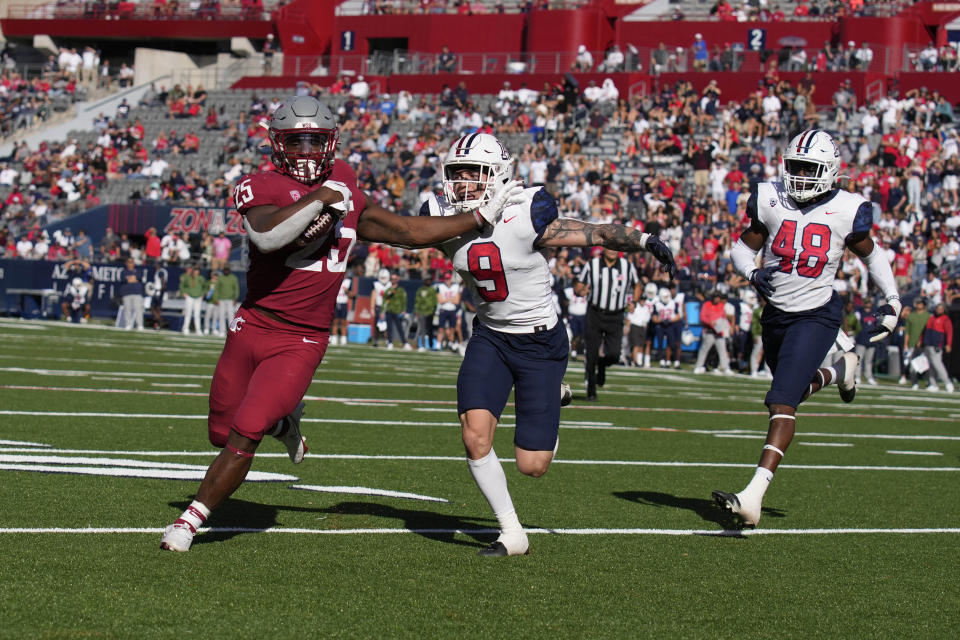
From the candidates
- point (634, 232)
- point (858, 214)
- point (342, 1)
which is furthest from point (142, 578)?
point (342, 1)

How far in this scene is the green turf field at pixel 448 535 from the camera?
168 inches

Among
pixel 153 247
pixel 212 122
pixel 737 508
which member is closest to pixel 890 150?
pixel 153 247

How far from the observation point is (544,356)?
5.74 metres

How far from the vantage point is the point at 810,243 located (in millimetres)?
6902

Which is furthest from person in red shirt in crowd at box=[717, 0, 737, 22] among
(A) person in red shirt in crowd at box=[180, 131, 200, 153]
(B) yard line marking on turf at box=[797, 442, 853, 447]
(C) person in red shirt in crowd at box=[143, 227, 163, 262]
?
(B) yard line marking on turf at box=[797, 442, 853, 447]

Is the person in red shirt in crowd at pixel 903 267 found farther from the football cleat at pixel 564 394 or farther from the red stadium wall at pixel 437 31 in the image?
the red stadium wall at pixel 437 31

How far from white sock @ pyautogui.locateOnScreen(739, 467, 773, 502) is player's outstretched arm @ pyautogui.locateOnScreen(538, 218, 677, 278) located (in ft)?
4.03

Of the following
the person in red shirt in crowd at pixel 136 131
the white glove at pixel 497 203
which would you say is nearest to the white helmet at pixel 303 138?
the white glove at pixel 497 203

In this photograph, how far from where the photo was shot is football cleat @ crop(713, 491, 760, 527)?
19.9 ft

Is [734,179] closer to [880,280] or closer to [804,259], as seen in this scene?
[880,280]

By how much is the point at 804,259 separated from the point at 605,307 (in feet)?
23.1

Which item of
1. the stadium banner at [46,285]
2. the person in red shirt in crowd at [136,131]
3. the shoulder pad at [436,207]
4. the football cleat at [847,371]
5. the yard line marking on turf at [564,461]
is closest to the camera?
the shoulder pad at [436,207]

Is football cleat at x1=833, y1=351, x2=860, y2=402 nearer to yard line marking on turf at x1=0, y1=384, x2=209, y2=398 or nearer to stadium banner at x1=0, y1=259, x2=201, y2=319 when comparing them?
yard line marking on turf at x1=0, y1=384, x2=209, y2=398

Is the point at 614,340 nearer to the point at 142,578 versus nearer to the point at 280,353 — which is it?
the point at 280,353
